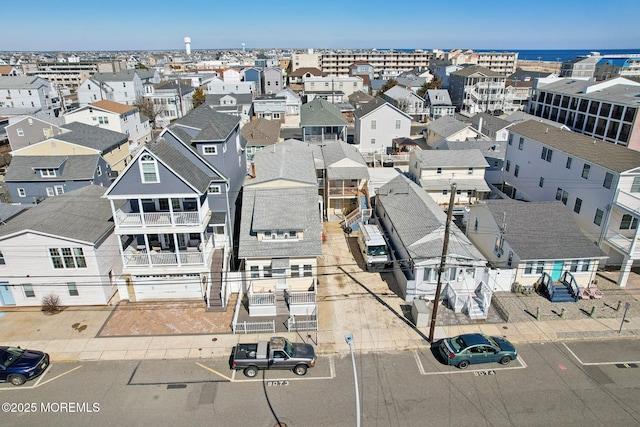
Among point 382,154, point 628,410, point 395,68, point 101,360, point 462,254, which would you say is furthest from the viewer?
point 395,68

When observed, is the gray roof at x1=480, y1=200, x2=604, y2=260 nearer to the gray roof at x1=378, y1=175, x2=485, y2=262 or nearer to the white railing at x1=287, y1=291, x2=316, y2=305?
the gray roof at x1=378, y1=175, x2=485, y2=262

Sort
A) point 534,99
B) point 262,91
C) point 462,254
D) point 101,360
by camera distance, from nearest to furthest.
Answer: point 101,360, point 462,254, point 534,99, point 262,91

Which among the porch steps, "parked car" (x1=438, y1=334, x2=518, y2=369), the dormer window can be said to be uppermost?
the dormer window

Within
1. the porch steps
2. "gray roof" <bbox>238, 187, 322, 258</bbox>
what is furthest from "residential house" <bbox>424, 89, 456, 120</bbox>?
the porch steps

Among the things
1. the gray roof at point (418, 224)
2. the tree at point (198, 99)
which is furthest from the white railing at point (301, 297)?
the tree at point (198, 99)

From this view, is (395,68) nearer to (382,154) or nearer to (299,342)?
(382,154)

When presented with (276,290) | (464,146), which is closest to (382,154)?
(464,146)
